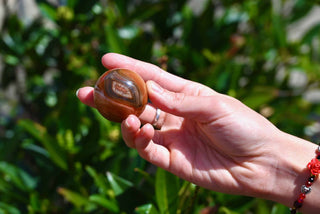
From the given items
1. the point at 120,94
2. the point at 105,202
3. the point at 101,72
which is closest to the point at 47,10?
the point at 101,72

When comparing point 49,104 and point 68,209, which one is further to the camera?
point 49,104

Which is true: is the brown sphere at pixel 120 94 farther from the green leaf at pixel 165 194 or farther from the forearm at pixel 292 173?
the forearm at pixel 292 173

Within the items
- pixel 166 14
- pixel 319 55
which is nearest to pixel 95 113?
pixel 166 14

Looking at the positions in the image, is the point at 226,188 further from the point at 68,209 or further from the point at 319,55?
the point at 319,55

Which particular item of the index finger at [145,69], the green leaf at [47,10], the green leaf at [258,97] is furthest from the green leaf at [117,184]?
the green leaf at [47,10]

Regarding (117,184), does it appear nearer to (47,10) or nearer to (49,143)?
(49,143)
